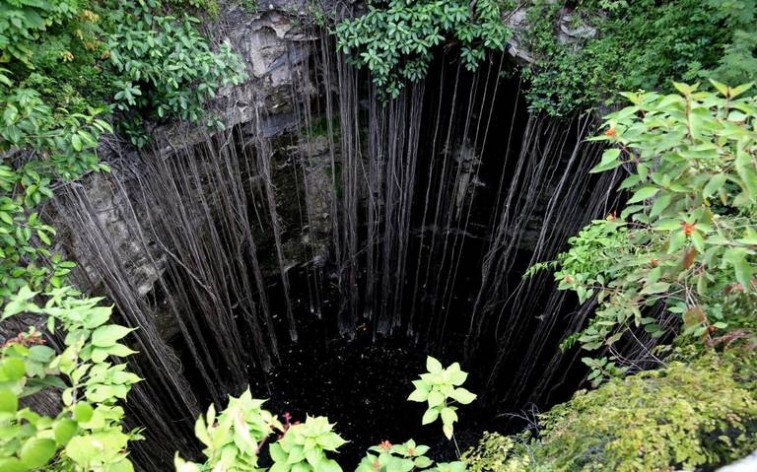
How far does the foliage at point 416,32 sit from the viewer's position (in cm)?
376

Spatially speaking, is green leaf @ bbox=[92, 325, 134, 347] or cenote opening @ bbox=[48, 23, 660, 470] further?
cenote opening @ bbox=[48, 23, 660, 470]

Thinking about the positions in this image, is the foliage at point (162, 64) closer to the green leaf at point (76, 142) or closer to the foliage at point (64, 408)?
the green leaf at point (76, 142)

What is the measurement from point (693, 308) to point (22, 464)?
1.89 m

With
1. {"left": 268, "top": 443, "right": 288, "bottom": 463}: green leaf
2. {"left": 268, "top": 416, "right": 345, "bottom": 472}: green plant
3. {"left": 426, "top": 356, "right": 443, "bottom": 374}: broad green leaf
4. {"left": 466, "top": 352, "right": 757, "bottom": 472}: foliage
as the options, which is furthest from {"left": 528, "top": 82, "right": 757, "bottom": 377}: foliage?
{"left": 268, "top": 443, "right": 288, "bottom": 463}: green leaf

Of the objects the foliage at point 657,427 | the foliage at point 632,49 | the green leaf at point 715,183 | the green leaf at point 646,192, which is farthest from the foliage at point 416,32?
the foliage at point 657,427

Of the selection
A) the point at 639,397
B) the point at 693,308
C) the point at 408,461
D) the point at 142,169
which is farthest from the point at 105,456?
the point at 142,169

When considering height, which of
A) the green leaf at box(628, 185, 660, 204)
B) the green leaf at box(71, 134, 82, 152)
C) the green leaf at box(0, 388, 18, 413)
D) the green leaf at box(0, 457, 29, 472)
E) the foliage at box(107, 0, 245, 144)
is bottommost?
the green leaf at box(0, 457, 29, 472)

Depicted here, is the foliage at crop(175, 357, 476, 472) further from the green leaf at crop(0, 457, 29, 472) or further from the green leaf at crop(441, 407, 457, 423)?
the green leaf at crop(0, 457, 29, 472)

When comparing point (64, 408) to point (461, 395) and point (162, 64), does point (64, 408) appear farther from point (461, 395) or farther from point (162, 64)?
point (162, 64)

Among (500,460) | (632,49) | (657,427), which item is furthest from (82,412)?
(632,49)

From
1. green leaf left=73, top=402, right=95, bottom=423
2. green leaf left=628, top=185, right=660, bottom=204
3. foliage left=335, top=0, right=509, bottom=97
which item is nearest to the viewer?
green leaf left=73, top=402, right=95, bottom=423

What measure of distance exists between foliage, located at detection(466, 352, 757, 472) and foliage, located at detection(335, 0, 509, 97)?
119 inches

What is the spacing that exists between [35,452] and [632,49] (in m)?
3.97

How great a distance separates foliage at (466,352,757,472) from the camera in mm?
1282
